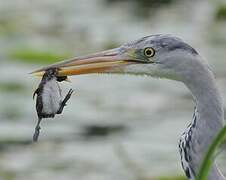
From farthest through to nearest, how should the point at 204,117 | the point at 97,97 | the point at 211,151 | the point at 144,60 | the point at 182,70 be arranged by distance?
the point at 97,97
the point at 144,60
the point at 182,70
the point at 204,117
the point at 211,151

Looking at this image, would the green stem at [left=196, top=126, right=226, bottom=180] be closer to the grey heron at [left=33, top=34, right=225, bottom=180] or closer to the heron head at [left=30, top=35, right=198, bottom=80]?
the grey heron at [left=33, top=34, right=225, bottom=180]

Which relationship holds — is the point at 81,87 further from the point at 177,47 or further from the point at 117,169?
the point at 177,47

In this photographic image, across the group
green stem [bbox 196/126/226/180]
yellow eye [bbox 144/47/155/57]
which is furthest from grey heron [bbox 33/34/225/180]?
green stem [bbox 196/126/226/180]

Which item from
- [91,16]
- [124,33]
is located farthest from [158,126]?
[91,16]

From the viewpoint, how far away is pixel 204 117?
4090 mm

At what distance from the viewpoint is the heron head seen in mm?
4199

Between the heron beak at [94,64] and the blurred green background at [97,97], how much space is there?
1.66 metres

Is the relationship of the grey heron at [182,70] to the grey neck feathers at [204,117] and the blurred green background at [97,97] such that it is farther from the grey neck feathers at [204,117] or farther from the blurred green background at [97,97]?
the blurred green background at [97,97]

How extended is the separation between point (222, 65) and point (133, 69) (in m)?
3.16

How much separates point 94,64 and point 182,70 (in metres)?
0.35

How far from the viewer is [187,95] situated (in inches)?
282

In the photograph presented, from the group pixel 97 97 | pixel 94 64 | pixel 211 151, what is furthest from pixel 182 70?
pixel 97 97

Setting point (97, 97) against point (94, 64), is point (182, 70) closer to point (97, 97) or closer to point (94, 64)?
point (94, 64)

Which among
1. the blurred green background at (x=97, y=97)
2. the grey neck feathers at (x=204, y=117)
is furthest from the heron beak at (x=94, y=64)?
the blurred green background at (x=97, y=97)
